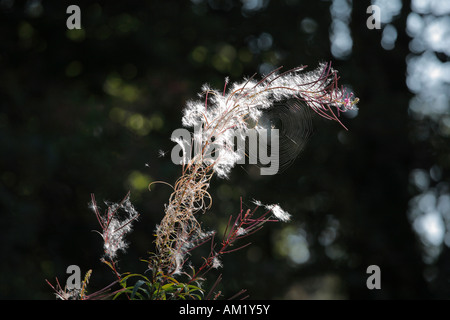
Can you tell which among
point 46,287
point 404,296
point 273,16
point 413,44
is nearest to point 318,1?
point 273,16

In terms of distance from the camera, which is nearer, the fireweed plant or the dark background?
the fireweed plant

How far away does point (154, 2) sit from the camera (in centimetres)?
559

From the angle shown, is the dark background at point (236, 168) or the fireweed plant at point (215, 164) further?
the dark background at point (236, 168)

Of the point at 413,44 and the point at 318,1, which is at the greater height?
the point at 318,1

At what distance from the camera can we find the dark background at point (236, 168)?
5.07 meters

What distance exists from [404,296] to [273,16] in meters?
3.43

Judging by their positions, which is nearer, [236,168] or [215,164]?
[215,164]

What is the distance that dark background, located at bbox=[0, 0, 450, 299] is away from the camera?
16.6 feet

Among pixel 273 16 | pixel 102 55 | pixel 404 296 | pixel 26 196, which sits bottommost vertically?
pixel 404 296

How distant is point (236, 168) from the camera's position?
16.6 feet
